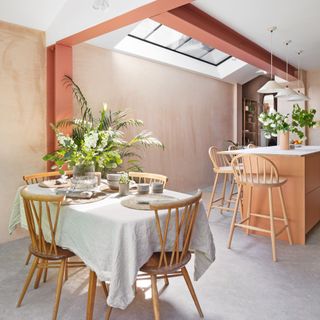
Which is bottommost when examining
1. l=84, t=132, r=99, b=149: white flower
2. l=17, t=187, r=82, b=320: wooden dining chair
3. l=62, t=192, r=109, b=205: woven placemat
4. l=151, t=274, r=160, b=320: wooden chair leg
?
l=151, t=274, r=160, b=320: wooden chair leg

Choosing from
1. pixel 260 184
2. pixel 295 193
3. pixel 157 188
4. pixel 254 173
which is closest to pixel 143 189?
pixel 157 188

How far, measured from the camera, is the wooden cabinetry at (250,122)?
8.58m

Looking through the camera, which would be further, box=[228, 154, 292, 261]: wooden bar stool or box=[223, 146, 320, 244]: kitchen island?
box=[223, 146, 320, 244]: kitchen island

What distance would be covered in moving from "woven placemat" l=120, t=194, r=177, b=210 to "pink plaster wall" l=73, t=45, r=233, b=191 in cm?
255

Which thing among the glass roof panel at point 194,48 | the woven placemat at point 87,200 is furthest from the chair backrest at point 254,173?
the glass roof panel at point 194,48

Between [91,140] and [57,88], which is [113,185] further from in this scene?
[57,88]

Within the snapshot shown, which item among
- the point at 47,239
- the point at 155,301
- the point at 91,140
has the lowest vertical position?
the point at 155,301

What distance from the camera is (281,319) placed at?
2043 mm

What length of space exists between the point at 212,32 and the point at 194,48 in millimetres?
1944

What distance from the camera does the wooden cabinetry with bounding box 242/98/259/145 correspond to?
858 centimetres

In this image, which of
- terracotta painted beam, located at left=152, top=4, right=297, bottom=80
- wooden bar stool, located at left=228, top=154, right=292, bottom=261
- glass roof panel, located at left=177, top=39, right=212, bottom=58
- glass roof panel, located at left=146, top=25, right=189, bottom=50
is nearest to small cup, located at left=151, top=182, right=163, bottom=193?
wooden bar stool, located at left=228, top=154, right=292, bottom=261

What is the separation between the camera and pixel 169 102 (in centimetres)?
581

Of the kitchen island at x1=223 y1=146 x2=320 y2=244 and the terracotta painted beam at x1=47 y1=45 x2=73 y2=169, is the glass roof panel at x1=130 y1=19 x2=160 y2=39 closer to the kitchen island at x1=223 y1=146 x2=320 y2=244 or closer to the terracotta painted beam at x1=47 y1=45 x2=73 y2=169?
the terracotta painted beam at x1=47 y1=45 x2=73 y2=169

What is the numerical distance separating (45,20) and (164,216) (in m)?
3.01
